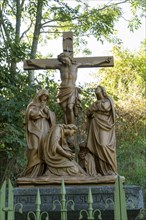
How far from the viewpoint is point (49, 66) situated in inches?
346

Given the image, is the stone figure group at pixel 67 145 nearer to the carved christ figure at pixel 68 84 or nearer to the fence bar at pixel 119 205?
the carved christ figure at pixel 68 84

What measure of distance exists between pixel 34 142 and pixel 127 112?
44.1ft

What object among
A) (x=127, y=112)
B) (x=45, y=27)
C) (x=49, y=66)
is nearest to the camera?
(x=49, y=66)

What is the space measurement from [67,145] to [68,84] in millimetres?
1283

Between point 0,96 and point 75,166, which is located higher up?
point 0,96

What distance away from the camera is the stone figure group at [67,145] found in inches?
291

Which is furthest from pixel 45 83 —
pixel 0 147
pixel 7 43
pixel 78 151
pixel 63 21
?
pixel 78 151

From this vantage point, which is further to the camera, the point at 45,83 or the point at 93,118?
the point at 45,83

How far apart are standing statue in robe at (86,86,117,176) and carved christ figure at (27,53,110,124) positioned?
365mm

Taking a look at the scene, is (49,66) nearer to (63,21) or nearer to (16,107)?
(16,107)

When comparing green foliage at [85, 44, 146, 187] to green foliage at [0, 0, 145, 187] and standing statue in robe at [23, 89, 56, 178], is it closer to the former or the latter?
green foliage at [0, 0, 145, 187]

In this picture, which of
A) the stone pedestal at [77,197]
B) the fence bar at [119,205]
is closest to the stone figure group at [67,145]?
the stone pedestal at [77,197]

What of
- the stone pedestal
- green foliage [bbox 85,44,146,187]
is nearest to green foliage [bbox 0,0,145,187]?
green foliage [bbox 85,44,146,187]

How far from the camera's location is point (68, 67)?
8.57 m
